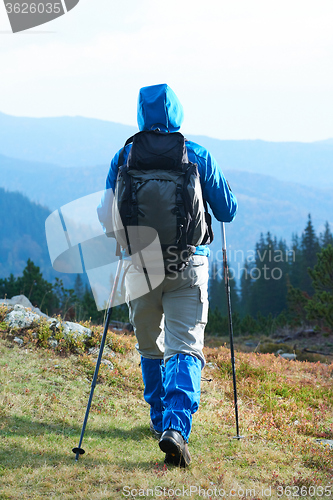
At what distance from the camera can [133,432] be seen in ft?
15.1

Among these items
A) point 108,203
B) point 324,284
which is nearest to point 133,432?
point 108,203

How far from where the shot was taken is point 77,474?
3334mm

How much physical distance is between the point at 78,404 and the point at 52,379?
2.08 ft

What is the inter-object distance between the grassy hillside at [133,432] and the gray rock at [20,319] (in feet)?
0.51

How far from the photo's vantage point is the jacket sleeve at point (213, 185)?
154 inches

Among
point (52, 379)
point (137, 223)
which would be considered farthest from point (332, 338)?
point (137, 223)

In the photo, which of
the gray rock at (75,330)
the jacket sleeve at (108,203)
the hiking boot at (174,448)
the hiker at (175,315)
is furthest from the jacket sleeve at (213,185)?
the gray rock at (75,330)

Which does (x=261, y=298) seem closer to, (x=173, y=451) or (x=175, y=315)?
(x=175, y=315)

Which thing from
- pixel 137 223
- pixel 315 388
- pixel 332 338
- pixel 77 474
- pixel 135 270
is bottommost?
pixel 332 338

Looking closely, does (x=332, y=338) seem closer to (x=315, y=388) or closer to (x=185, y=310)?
(x=315, y=388)

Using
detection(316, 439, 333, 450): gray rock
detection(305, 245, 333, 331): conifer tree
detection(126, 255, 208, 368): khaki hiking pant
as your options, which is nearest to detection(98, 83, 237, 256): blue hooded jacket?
detection(126, 255, 208, 368): khaki hiking pant

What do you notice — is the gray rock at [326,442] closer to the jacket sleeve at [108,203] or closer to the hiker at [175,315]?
the hiker at [175,315]

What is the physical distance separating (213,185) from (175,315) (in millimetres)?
1197

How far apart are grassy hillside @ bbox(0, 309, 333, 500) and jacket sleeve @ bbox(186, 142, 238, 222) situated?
7.17 ft
